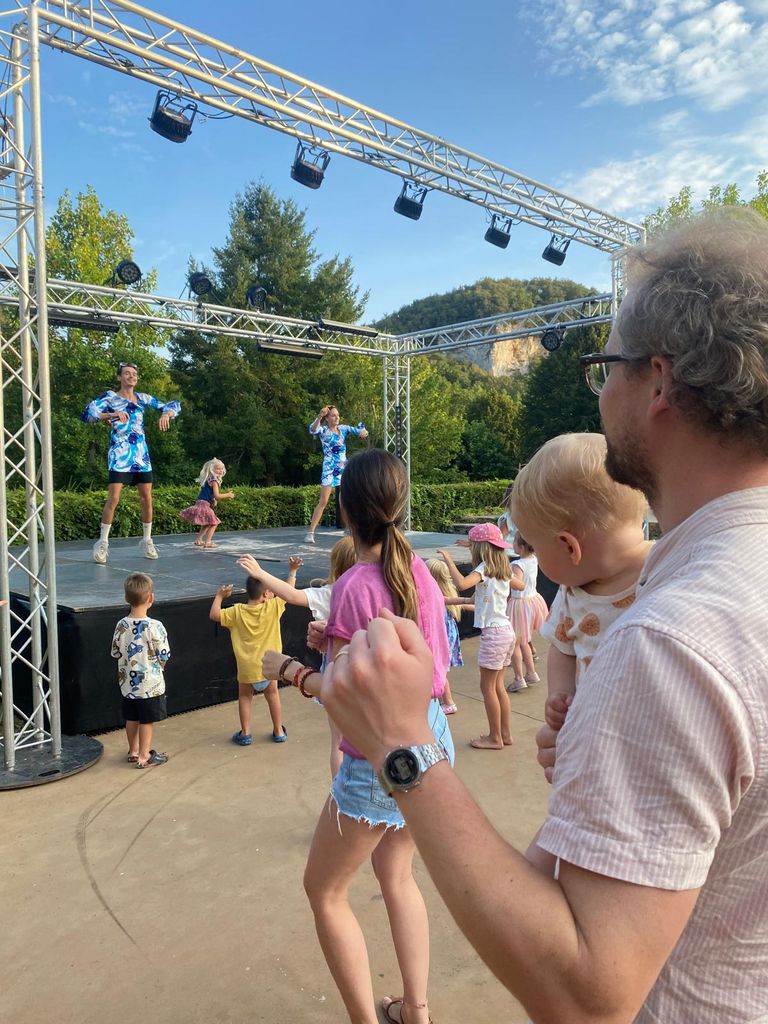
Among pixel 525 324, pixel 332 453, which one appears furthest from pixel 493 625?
pixel 525 324

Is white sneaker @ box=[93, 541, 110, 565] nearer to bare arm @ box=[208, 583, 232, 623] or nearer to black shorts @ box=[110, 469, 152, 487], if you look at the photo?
black shorts @ box=[110, 469, 152, 487]

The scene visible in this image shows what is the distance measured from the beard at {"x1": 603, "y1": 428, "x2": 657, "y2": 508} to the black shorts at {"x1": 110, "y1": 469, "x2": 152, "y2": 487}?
7305 millimetres

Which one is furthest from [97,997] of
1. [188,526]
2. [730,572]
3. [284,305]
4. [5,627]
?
[284,305]

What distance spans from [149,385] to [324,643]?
21.0m

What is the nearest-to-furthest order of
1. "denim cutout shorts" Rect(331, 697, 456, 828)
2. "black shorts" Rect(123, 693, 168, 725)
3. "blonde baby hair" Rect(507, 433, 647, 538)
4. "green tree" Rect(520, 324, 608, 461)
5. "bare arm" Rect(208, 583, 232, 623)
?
"blonde baby hair" Rect(507, 433, 647, 538) < "denim cutout shorts" Rect(331, 697, 456, 828) < "black shorts" Rect(123, 693, 168, 725) < "bare arm" Rect(208, 583, 232, 623) < "green tree" Rect(520, 324, 608, 461)

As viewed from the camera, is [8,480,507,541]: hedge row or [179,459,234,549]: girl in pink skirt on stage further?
[8,480,507,541]: hedge row

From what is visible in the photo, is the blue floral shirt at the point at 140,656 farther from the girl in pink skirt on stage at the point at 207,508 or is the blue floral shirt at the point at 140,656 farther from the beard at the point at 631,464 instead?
the girl in pink skirt on stage at the point at 207,508

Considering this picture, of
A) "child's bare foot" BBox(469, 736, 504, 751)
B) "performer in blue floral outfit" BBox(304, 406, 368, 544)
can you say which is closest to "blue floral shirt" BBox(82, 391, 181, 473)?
"performer in blue floral outfit" BBox(304, 406, 368, 544)

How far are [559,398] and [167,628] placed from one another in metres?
27.2

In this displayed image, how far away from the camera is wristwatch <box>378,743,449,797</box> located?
2.55ft

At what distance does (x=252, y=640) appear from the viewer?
15.7ft

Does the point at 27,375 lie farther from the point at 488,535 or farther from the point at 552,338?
the point at 552,338

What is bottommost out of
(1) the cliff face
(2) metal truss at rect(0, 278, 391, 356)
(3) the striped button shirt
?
(3) the striped button shirt

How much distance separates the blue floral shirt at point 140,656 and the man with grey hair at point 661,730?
3.94 metres
